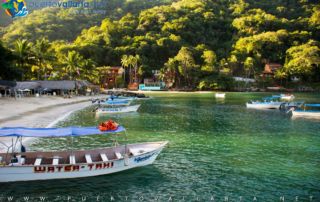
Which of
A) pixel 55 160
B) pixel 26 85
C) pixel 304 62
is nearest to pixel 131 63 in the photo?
pixel 26 85

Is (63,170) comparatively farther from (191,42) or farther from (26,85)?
(191,42)

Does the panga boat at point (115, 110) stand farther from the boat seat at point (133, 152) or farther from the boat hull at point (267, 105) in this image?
the boat seat at point (133, 152)

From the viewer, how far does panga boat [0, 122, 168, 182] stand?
17.1 meters

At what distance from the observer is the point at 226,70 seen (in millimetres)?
141125

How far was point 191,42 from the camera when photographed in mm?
175750

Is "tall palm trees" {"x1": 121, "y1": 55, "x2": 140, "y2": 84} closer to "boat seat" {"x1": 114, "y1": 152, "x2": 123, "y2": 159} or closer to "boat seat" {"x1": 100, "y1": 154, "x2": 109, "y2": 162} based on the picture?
"boat seat" {"x1": 114, "y1": 152, "x2": 123, "y2": 159}

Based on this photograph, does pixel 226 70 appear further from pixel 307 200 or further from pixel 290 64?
pixel 307 200

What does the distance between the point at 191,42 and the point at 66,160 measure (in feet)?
532

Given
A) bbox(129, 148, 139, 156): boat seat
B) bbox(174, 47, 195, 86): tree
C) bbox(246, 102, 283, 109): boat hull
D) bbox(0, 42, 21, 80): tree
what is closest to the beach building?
bbox(174, 47, 195, 86): tree

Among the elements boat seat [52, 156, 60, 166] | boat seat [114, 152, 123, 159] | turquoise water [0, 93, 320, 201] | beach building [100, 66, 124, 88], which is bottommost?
turquoise water [0, 93, 320, 201]

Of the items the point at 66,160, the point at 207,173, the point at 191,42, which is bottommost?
the point at 207,173

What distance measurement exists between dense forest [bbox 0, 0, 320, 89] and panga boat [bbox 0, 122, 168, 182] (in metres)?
87.2

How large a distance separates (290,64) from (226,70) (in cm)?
2899

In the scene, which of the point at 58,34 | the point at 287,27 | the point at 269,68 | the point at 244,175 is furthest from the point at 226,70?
the point at 244,175
